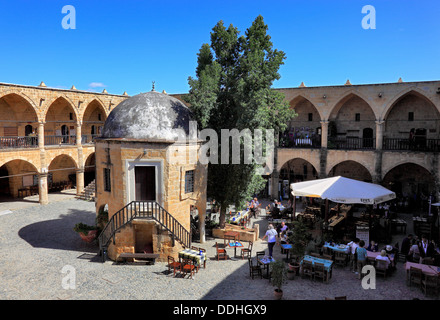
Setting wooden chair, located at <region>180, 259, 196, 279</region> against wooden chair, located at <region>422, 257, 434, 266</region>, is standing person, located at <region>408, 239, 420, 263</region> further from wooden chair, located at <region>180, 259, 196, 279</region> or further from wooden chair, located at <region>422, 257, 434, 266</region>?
wooden chair, located at <region>180, 259, 196, 279</region>

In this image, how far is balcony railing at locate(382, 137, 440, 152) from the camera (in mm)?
21375

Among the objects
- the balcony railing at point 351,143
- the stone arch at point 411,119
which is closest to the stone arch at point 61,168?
the balcony railing at point 351,143

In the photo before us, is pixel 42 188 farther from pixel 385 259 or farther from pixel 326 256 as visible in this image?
pixel 385 259

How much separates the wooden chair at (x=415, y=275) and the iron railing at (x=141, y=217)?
342 inches

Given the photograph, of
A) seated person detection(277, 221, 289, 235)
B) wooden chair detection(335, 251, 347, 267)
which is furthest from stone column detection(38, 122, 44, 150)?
wooden chair detection(335, 251, 347, 267)

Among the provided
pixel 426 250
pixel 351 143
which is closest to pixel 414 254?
pixel 426 250

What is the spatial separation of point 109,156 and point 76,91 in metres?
15.5

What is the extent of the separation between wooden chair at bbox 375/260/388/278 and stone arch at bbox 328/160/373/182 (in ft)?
48.8

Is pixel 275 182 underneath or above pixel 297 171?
underneath

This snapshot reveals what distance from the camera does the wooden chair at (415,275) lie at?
1077 cm

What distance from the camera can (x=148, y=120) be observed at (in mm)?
13852

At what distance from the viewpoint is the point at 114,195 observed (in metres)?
13.8

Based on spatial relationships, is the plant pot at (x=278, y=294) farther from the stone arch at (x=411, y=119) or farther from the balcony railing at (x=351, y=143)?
the stone arch at (x=411, y=119)

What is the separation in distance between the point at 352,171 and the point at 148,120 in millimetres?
18562
